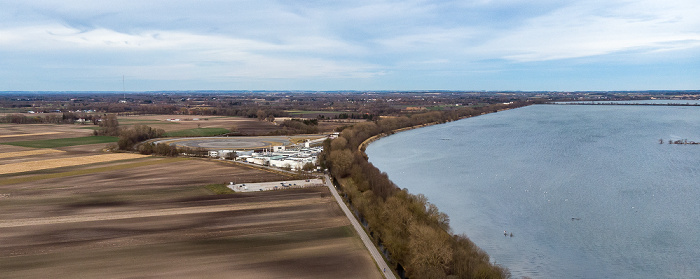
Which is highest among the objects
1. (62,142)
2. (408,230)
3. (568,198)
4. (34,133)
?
(34,133)

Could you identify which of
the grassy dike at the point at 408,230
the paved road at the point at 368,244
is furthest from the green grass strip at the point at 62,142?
the paved road at the point at 368,244

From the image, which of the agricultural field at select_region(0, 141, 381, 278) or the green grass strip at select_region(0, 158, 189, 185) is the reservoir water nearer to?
the agricultural field at select_region(0, 141, 381, 278)

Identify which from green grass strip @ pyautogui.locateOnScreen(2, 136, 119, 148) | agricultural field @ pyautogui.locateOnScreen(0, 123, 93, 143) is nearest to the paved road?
green grass strip @ pyautogui.locateOnScreen(2, 136, 119, 148)

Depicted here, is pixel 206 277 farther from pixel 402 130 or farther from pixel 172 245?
pixel 402 130

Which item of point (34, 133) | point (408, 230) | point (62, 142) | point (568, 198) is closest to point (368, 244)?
point (408, 230)

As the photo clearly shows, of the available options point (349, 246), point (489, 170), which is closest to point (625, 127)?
point (489, 170)

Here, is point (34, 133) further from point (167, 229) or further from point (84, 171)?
point (167, 229)

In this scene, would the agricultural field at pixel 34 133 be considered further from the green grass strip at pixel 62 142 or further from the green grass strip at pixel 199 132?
the green grass strip at pixel 199 132
